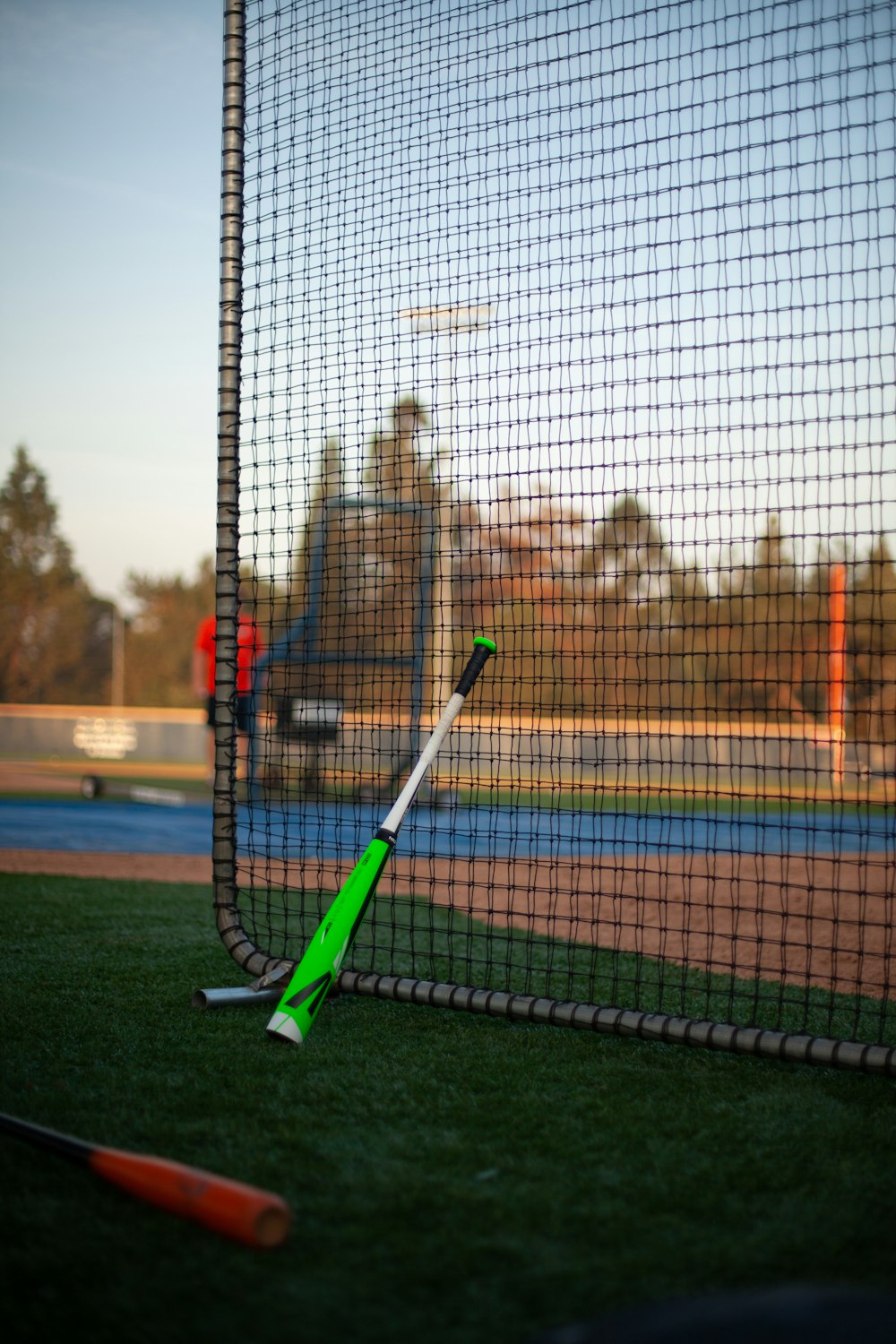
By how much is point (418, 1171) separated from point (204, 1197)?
1.51ft

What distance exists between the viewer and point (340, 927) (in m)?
2.96

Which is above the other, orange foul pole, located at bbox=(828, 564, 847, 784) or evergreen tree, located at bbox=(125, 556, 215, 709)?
evergreen tree, located at bbox=(125, 556, 215, 709)

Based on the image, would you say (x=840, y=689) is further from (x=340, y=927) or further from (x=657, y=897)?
(x=340, y=927)

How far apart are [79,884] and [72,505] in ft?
141

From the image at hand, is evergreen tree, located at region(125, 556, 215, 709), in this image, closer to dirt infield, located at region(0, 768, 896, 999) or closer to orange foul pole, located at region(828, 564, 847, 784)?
dirt infield, located at region(0, 768, 896, 999)

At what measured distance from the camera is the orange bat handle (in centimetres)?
162

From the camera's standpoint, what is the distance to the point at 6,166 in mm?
11336

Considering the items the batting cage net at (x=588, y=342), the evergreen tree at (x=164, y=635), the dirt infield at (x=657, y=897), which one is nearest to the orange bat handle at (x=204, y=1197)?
the batting cage net at (x=588, y=342)

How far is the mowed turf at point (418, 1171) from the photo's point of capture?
149 cm

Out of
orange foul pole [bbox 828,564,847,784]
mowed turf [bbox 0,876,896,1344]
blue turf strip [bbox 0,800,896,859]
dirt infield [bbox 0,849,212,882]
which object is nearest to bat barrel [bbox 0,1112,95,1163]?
mowed turf [bbox 0,876,896,1344]

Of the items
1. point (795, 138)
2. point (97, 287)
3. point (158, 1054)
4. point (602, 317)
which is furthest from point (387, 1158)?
point (97, 287)

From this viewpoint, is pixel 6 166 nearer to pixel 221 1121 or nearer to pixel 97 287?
pixel 97 287

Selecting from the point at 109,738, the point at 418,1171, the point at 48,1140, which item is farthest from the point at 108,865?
the point at 109,738

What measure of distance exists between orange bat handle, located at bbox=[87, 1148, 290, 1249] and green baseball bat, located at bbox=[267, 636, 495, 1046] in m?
1.06
